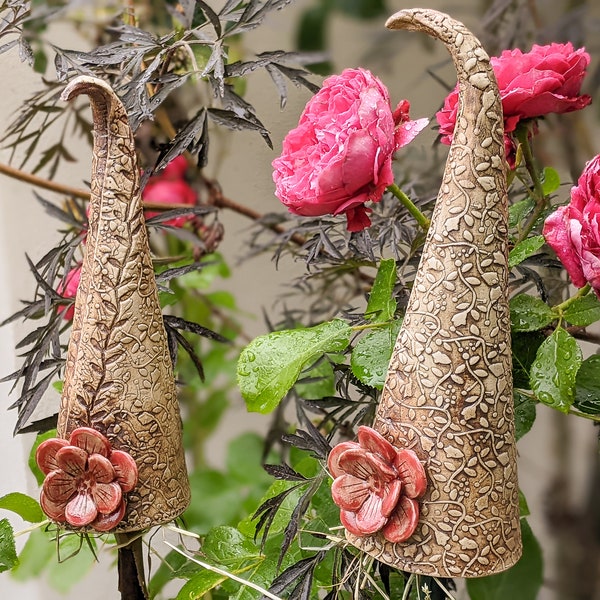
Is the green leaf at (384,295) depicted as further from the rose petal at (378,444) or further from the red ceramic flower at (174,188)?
the red ceramic flower at (174,188)

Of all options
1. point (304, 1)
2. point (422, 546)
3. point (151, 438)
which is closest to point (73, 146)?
point (304, 1)

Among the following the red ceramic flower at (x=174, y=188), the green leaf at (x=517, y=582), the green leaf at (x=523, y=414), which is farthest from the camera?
the red ceramic flower at (x=174, y=188)

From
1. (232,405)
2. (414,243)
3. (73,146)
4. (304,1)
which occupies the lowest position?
(232,405)

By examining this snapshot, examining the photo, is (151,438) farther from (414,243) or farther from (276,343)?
(414,243)

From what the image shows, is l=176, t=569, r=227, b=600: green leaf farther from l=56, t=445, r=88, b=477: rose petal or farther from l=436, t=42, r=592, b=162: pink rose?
l=436, t=42, r=592, b=162: pink rose

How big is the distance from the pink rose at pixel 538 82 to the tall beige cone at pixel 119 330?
0.60ft

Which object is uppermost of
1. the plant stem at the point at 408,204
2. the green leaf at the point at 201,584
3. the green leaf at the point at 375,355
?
the plant stem at the point at 408,204

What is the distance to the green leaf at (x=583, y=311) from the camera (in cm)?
33

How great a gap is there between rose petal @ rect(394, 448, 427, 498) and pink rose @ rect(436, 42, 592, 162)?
0.60 feet

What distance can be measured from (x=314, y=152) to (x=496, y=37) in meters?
0.31

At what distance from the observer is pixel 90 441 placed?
0.34 meters

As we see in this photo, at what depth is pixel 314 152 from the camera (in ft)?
1.08

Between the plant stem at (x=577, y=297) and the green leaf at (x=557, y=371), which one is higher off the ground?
the plant stem at (x=577, y=297)

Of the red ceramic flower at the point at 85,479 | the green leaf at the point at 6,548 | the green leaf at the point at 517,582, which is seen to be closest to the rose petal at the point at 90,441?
the red ceramic flower at the point at 85,479
